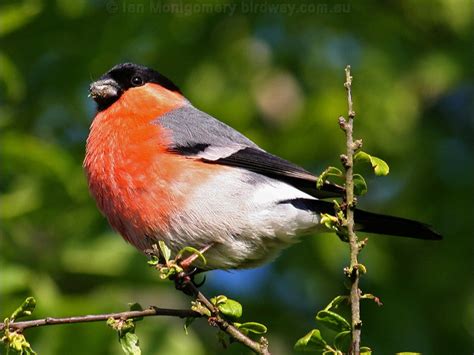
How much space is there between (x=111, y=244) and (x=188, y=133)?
192cm

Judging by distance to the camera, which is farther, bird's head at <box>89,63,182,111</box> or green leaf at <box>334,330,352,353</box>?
bird's head at <box>89,63,182,111</box>

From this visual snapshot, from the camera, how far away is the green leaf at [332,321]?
281 cm

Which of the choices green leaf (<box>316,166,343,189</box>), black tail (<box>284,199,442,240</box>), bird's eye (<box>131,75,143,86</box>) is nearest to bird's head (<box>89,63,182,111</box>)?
bird's eye (<box>131,75,143,86</box>)

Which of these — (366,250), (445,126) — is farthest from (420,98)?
(366,250)

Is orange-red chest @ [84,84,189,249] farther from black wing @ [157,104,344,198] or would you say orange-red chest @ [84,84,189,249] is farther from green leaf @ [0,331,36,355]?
green leaf @ [0,331,36,355]

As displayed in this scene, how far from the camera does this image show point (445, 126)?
8328 mm

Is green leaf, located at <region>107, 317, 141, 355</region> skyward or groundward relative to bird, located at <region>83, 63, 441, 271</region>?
groundward

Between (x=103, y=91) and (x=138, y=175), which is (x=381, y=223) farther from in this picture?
(x=103, y=91)

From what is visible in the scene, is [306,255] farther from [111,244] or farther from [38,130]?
[38,130]
